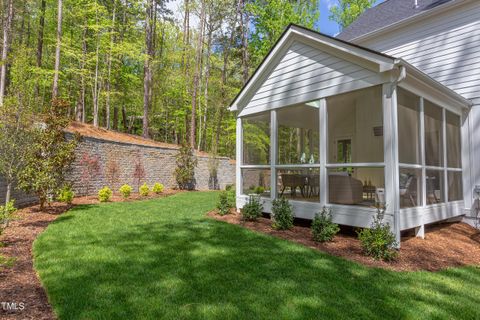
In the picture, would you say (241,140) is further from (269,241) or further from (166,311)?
(166,311)

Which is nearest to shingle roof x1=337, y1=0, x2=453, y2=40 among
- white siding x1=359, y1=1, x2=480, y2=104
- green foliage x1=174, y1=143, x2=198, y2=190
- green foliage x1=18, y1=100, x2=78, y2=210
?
white siding x1=359, y1=1, x2=480, y2=104

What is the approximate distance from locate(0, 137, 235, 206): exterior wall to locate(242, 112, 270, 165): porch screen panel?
5.95 metres

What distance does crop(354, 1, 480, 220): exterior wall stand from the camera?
766cm

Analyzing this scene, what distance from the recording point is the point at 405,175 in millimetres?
6082

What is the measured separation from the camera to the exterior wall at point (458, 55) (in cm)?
766

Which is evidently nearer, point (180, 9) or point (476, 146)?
point (476, 146)

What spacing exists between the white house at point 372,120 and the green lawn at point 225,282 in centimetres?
158

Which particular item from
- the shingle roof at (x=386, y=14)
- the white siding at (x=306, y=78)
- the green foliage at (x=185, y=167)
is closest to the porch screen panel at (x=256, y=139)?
the white siding at (x=306, y=78)

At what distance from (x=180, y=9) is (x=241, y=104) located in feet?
61.1

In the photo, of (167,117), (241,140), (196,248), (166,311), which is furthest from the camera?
(167,117)

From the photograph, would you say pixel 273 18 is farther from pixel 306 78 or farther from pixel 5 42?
pixel 5 42

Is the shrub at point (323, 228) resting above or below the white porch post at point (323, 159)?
below

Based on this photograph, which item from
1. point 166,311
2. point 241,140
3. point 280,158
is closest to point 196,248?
point 166,311

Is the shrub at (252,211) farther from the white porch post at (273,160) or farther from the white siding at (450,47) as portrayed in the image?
the white siding at (450,47)
